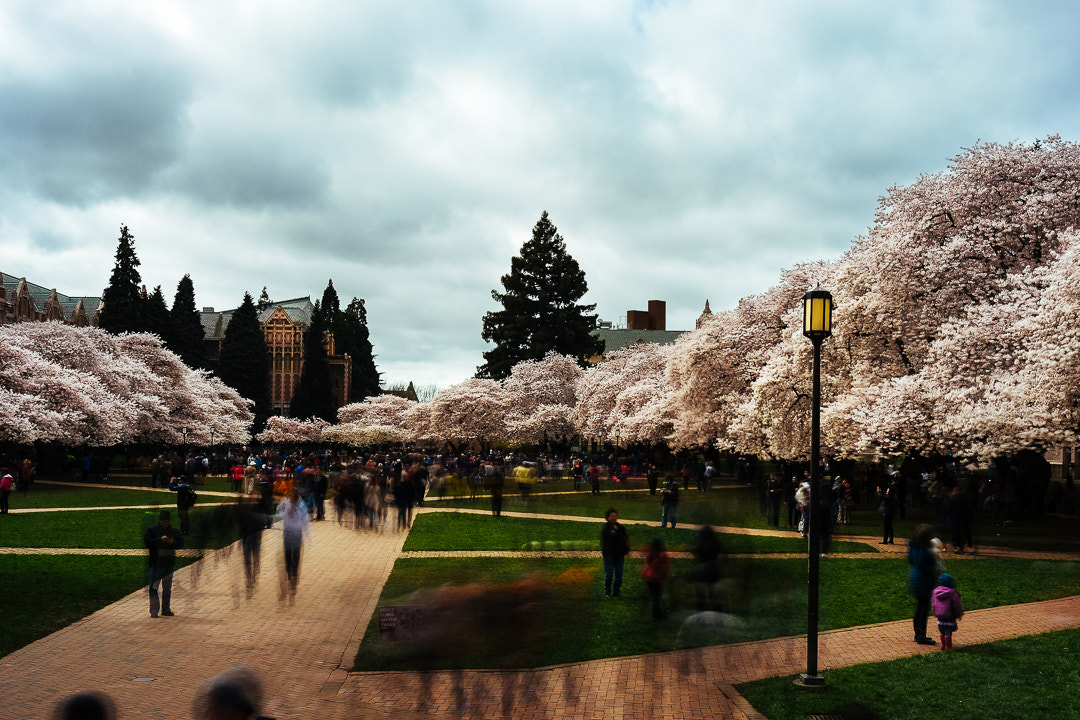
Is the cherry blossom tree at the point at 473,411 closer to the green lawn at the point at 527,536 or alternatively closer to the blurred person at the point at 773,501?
the green lawn at the point at 527,536

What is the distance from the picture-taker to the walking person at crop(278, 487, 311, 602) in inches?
587

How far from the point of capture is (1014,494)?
86.1 ft

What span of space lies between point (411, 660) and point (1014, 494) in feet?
75.3

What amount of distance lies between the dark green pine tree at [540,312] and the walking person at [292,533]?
6082cm

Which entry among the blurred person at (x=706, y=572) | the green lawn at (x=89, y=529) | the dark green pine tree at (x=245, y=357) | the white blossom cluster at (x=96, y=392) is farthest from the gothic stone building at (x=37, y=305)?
the blurred person at (x=706, y=572)

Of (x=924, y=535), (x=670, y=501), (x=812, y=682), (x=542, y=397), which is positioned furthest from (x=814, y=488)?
(x=542, y=397)

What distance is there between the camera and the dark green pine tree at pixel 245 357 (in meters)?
88.6

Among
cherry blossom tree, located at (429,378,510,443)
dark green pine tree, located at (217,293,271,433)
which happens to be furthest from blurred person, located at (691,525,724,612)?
dark green pine tree, located at (217,293,271,433)

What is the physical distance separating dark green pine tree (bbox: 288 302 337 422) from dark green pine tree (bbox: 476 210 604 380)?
864 inches

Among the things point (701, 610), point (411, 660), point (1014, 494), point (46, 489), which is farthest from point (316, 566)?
point (46, 489)

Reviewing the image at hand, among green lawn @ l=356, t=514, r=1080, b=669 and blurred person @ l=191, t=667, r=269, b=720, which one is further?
green lawn @ l=356, t=514, r=1080, b=669

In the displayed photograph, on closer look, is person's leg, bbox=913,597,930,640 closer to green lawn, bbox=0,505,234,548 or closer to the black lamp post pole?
the black lamp post pole

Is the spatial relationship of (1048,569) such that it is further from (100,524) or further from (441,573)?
(100,524)

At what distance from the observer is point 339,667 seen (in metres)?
10.6
